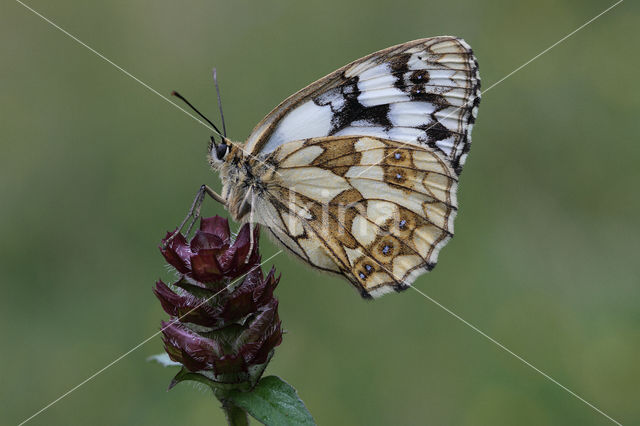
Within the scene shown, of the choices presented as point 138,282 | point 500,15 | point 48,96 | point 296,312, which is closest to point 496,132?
point 500,15

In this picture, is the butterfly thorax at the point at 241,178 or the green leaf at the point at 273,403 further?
the butterfly thorax at the point at 241,178

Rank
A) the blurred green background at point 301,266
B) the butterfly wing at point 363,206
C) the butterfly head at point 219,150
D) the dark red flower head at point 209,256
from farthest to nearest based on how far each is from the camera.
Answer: the blurred green background at point 301,266, the butterfly head at point 219,150, the butterfly wing at point 363,206, the dark red flower head at point 209,256

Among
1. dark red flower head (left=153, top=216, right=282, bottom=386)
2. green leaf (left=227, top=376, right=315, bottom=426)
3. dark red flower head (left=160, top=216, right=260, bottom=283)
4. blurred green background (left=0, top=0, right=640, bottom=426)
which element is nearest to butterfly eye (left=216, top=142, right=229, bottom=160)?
dark red flower head (left=160, top=216, right=260, bottom=283)

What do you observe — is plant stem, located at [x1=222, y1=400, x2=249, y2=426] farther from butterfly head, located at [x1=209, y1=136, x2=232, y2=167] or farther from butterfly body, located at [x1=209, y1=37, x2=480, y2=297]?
butterfly head, located at [x1=209, y1=136, x2=232, y2=167]

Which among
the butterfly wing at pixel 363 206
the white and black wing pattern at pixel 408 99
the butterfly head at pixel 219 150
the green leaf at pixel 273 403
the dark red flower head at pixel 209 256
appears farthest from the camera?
the white and black wing pattern at pixel 408 99

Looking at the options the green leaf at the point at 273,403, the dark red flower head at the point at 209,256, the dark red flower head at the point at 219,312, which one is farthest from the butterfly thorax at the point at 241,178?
the green leaf at the point at 273,403

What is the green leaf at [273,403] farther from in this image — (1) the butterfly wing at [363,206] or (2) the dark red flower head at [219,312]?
(1) the butterfly wing at [363,206]
